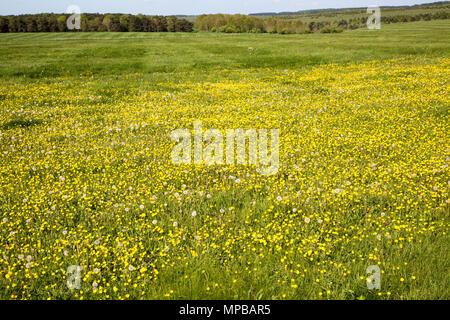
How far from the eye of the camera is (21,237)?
4.38 metres

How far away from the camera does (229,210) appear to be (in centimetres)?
478

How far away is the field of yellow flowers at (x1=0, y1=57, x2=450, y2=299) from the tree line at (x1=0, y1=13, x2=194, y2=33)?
341ft

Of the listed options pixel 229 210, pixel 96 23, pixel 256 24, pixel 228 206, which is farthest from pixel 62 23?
pixel 229 210

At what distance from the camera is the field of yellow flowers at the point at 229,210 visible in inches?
140

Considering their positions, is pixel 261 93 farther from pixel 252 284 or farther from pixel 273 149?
pixel 252 284

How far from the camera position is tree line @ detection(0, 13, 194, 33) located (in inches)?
3536

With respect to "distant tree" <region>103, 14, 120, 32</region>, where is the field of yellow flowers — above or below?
below

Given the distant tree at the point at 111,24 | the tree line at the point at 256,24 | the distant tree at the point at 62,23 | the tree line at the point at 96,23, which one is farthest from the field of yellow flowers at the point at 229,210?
the tree line at the point at 96,23

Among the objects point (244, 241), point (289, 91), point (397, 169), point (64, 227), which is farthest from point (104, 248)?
point (289, 91)

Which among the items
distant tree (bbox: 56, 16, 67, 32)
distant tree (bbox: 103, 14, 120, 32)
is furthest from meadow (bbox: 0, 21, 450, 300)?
distant tree (bbox: 103, 14, 120, 32)

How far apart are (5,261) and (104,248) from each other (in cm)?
124

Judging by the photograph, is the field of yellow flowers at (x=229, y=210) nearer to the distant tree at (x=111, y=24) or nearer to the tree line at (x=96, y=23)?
the distant tree at (x=111, y=24)

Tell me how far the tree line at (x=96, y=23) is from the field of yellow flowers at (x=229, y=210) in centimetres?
10399

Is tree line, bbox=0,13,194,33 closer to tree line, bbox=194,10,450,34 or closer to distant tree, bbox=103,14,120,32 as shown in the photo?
distant tree, bbox=103,14,120,32
